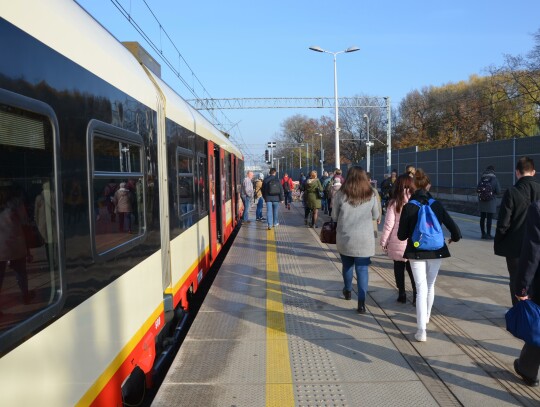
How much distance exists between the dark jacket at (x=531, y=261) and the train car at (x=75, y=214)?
284cm

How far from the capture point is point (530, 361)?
3746mm

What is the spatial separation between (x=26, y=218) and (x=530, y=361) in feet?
11.8

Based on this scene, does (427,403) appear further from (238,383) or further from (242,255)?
(242,255)

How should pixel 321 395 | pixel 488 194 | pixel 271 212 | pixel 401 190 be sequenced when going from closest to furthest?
1. pixel 321 395
2. pixel 401 190
3. pixel 488 194
4. pixel 271 212

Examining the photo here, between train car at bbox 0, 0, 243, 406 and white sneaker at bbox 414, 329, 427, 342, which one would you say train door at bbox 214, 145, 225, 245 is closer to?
train car at bbox 0, 0, 243, 406

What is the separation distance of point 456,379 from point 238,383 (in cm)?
173

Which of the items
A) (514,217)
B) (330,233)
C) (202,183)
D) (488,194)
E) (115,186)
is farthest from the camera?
(488,194)

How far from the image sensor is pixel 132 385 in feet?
11.5

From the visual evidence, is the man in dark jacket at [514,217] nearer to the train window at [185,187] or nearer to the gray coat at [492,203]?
the train window at [185,187]

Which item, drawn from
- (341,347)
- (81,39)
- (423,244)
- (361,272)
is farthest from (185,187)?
(81,39)

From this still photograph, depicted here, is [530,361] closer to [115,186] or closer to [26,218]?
[115,186]

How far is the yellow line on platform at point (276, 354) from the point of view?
370 cm

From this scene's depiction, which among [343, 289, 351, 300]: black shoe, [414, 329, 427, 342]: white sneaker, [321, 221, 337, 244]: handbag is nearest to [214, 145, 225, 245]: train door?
[321, 221, 337, 244]: handbag

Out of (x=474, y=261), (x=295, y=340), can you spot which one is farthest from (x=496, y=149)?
(x=295, y=340)
